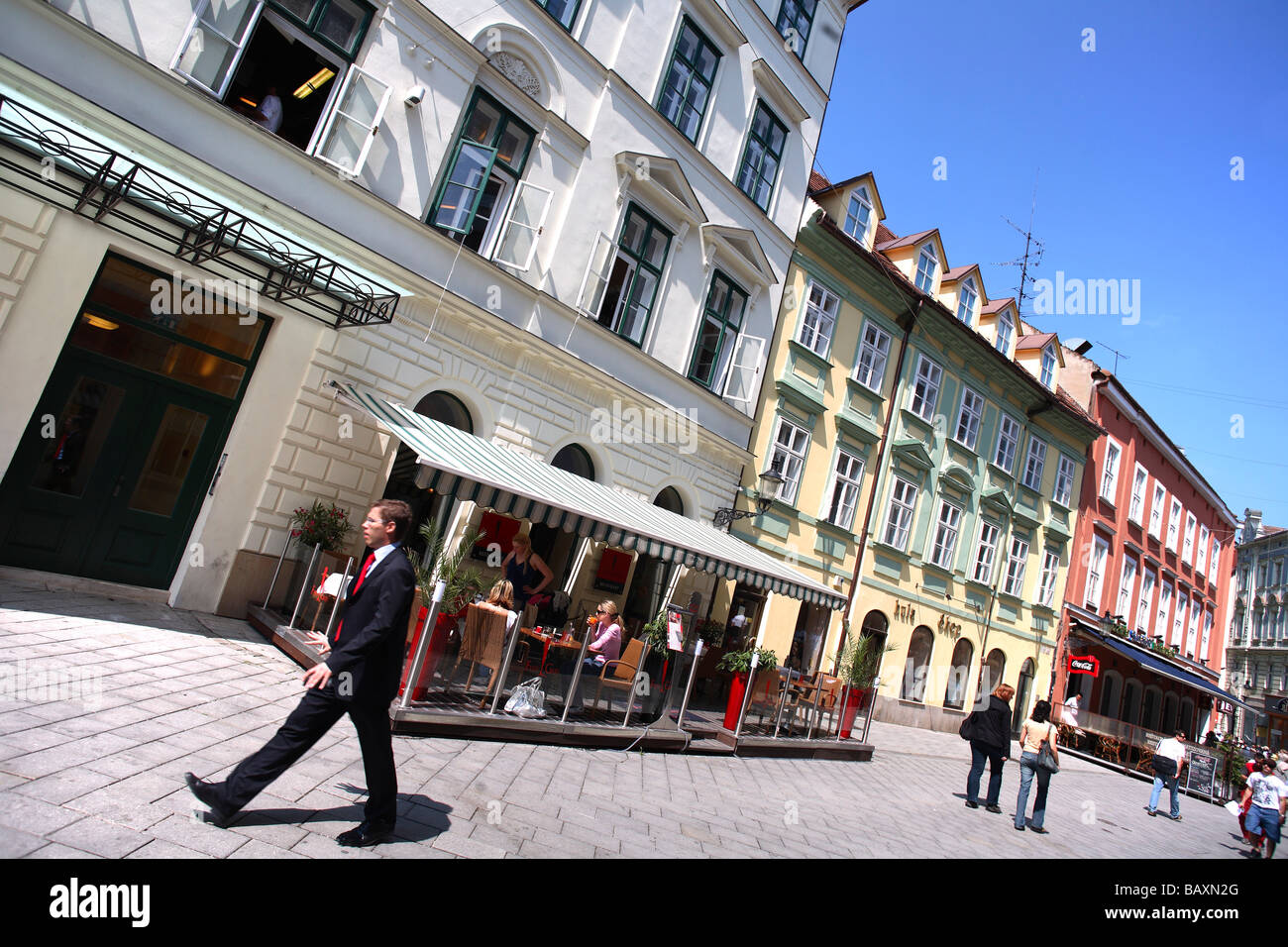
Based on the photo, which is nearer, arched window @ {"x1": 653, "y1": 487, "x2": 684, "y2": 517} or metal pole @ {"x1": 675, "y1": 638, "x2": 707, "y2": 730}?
metal pole @ {"x1": 675, "y1": 638, "x2": 707, "y2": 730}

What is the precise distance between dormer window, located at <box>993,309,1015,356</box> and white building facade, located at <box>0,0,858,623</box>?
39.2ft

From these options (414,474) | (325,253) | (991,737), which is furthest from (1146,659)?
(325,253)

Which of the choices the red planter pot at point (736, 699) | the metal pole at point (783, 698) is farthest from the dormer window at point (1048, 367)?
the red planter pot at point (736, 699)

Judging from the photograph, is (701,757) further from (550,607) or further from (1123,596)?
(1123,596)

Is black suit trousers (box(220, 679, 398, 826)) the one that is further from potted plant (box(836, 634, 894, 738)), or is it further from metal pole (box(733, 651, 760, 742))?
potted plant (box(836, 634, 894, 738))

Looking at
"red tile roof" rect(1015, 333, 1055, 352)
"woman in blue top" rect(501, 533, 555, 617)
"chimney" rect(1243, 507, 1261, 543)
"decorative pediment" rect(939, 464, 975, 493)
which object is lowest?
"woman in blue top" rect(501, 533, 555, 617)

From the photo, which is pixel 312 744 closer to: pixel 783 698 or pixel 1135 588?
pixel 783 698

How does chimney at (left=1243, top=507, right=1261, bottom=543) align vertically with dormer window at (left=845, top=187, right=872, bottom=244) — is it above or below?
above

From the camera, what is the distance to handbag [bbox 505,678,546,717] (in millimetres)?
7602

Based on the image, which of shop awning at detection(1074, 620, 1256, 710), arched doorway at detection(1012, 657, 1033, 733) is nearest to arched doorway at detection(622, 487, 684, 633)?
arched doorway at detection(1012, 657, 1033, 733)

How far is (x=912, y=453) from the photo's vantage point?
1906cm

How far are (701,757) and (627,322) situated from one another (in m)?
7.64

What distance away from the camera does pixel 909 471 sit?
19.2 metres
